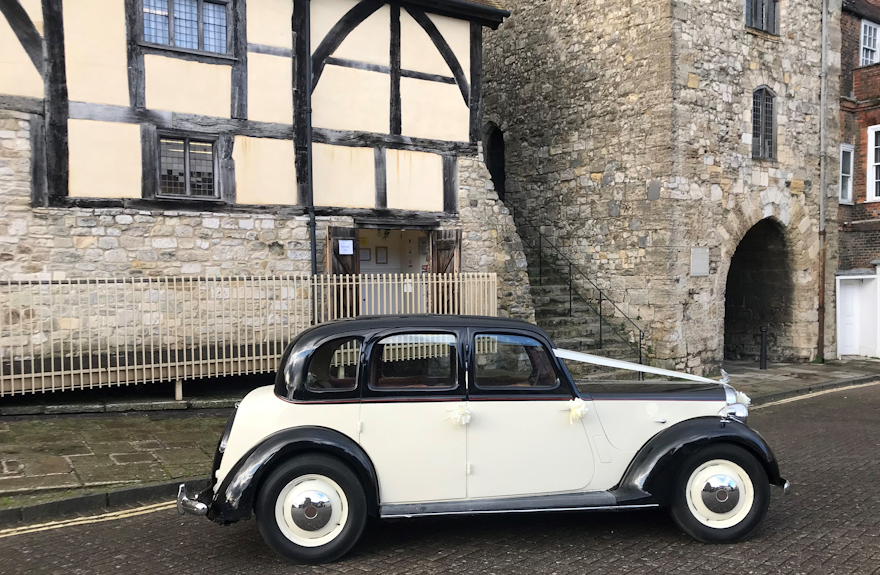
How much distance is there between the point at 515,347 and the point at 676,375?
4.63ft

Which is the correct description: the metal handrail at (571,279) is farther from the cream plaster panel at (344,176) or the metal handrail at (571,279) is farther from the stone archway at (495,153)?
the cream plaster panel at (344,176)

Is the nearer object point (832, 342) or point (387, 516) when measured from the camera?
point (387, 516)

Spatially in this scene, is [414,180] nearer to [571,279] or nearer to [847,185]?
[571,279]

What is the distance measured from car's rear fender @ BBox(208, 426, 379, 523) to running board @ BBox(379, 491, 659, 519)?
201 millimetres

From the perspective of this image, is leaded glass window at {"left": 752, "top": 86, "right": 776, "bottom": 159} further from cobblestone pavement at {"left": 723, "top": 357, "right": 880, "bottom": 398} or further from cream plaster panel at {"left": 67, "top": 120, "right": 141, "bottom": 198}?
cream plaster panel at {"left": 67, "top": 120, "right": 141, "bottom": 198}

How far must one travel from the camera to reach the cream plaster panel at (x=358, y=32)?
1081cm

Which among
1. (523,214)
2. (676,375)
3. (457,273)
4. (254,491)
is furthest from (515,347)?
(523,214)

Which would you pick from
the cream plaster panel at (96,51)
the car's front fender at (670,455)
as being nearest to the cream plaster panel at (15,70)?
the cream plaster panel at (96,51)

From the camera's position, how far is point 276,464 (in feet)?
14.7

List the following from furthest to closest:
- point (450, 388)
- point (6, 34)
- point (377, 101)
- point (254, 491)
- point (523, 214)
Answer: point (523, 214)
point (377, 101)
point (6, 34)
point (450, 388)
point (254, 491)

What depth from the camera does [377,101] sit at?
37.4 feet

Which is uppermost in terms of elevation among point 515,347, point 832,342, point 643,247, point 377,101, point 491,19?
point 491,19

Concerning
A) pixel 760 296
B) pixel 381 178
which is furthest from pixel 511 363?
pixel 760 296

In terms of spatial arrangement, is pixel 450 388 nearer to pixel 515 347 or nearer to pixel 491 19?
pixel 515 347
